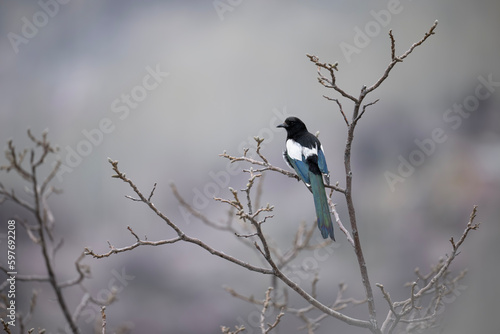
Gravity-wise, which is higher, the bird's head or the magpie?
the bird's head

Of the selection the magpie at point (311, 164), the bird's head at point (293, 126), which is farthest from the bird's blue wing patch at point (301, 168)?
the bird's head at point (293, 126)

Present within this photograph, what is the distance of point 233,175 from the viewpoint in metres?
3.54

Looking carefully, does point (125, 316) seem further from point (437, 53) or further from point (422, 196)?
point (437, 53)

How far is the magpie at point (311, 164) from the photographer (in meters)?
1.65

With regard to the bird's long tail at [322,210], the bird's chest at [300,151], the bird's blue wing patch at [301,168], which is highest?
the bird's chest at [300,151]

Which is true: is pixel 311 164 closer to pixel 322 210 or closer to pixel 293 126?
pixel 322 210

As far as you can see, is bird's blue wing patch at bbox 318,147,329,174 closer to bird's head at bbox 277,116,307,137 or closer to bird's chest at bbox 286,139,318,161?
bird's chest at bbox 286,139,318,161

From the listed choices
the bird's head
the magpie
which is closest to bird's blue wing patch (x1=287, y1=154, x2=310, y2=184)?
the magpie

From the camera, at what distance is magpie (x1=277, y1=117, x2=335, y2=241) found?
65.0 inches

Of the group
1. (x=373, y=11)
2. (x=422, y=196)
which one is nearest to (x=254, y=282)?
(x=422, y=196)

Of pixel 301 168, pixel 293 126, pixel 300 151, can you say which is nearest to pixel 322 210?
pixel 301 168

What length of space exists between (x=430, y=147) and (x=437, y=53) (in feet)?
2.37

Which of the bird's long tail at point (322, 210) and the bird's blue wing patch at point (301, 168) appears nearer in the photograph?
the bird's long tail at point (322, 210)

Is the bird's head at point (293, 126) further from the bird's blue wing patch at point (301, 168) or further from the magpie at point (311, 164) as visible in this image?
the bird's blue wing patch at point (301, 168)
